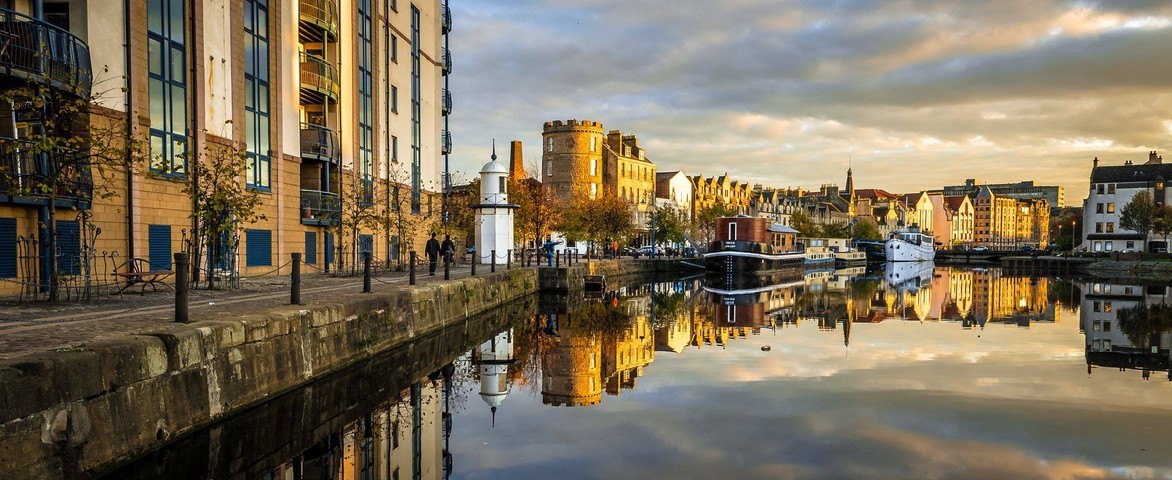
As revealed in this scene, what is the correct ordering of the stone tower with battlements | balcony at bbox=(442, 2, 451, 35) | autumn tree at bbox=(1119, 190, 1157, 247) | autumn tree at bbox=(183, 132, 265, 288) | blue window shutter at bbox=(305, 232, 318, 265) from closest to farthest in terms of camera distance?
autumn tree at bbox=(183, 132, 265, 288) < blue window shutter at bbox=(305, 232, 318, 265) < balcony at bbox=(442, 2, 451, 35) < autumn tree at bbox=(1119, 190, 1157, 247) < the stone tower with battlements

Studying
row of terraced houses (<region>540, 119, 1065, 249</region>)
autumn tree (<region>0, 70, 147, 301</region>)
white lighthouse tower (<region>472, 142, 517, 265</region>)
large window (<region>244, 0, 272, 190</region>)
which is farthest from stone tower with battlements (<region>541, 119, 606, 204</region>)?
autumn tree (<region>0, 70, 147, 301</region>)

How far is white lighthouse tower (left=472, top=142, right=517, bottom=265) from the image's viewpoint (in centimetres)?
3372

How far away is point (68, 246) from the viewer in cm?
1591

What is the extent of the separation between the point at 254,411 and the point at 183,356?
1.77 m

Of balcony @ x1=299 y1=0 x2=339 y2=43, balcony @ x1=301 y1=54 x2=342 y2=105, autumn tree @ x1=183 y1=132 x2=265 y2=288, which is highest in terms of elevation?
balcony @ x1=299 y1=0 x2=339 y2=43

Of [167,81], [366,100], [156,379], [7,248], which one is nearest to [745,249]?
[366,100]

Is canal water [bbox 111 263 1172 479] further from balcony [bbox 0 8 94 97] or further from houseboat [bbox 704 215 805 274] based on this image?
houseboat [bbox 704 215 805 274]

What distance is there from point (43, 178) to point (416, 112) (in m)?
24.1

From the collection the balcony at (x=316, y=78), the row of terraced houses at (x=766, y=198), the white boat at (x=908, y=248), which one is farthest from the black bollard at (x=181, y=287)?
the white boat at (x=908, y=248)

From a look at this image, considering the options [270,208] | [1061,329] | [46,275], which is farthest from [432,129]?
[1061,329]

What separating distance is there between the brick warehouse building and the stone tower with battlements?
3414 cm

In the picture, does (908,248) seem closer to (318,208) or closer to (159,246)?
(318,208)

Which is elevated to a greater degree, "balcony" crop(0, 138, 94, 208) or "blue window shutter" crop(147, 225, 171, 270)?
"balcony" crop(0, 138, 94, 208)

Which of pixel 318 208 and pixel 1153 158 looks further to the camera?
pixel 1153 158
